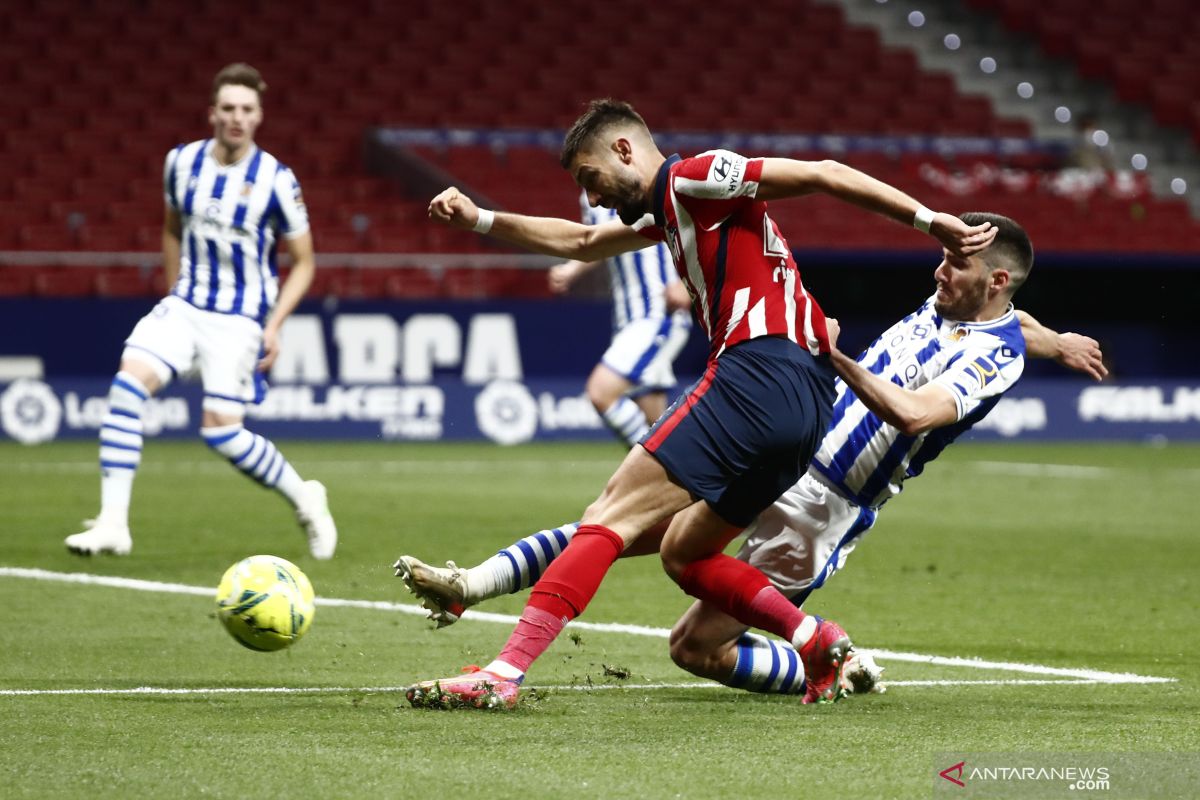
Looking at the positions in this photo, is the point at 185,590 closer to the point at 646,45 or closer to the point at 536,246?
the point at 536,246

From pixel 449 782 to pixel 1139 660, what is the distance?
3.12m

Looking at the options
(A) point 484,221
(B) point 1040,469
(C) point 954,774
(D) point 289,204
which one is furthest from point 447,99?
(C) point 954,774

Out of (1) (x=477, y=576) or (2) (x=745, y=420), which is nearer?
(2) (x=745, y=420)

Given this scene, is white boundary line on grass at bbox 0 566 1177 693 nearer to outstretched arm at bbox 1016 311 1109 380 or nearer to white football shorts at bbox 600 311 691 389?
outstretched arm at bbox 1016 311 1109 380

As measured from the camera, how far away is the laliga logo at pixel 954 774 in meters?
4.03

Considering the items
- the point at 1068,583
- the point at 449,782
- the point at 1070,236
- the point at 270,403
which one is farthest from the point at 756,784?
the point at 1070,236

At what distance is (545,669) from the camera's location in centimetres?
591

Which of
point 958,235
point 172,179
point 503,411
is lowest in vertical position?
point 503,411

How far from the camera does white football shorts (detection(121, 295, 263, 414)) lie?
8.55 m

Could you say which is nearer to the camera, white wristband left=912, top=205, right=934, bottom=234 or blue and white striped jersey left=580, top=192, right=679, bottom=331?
white wristband left=912, top=205, right=934, bottom=234

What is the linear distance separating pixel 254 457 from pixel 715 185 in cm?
451

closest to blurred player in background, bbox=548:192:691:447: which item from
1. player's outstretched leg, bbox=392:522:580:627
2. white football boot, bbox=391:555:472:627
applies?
player's outstretched leg, bbox=392:522:580:627

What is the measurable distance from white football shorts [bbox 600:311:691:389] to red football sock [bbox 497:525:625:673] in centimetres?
648
